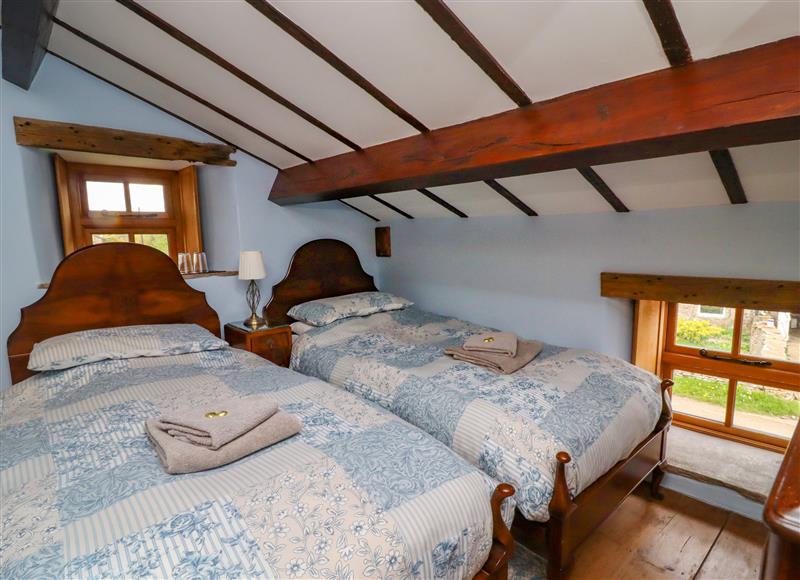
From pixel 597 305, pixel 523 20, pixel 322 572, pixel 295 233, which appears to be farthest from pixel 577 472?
pixel 295 233

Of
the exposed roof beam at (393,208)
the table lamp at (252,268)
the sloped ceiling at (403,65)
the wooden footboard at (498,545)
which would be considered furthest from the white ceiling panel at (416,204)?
the wooden footboard at (498,545)

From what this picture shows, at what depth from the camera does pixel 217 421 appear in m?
1.35

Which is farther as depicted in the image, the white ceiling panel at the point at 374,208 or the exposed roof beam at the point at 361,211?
the exposed roof beam at the point at 361,211

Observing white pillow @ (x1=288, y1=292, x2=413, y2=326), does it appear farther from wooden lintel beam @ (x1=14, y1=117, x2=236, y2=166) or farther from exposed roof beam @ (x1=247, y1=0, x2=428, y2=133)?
exposed roof beam @ (x1=247, y1=0, x2=428, y2=133)

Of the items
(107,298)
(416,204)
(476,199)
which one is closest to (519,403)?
(476,199)

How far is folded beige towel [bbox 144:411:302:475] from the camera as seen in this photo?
121cm

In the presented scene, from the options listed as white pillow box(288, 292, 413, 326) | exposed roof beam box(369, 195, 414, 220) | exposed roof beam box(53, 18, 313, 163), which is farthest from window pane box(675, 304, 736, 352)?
exposed roof beam box(53, 18, 313, 163)

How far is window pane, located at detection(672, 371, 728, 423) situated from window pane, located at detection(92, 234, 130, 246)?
4.14 m

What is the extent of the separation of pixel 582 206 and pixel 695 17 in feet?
4.83

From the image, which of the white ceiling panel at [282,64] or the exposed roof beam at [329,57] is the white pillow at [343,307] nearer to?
the white ceiling panel at [282,64]

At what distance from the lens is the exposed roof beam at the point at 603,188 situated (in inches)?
83.0

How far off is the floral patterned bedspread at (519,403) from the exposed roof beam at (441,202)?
3.47ft

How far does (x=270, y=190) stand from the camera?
3279 millimetres

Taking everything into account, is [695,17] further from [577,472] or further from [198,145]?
[198,145]
